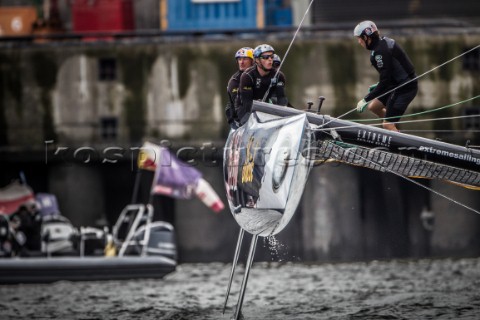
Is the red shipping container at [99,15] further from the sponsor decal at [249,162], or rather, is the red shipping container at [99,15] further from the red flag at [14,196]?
the sponsor decal at [249,162]

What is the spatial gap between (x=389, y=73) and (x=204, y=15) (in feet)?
49.3

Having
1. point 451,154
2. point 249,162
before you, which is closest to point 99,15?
point 249,162

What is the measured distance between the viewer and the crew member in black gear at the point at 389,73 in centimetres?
1527

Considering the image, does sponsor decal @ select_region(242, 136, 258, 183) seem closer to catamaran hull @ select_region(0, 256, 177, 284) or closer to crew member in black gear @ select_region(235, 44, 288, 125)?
crew member in black gear @ select_region(235, 44, 288, 125)

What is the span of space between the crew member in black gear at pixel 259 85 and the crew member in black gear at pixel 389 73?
132 centimetres

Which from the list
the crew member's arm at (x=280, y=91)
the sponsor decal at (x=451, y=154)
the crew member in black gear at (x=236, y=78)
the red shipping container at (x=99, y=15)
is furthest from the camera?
the red shipping container at (x=99, y=15)

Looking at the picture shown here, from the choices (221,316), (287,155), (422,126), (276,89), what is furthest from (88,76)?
(287,155)

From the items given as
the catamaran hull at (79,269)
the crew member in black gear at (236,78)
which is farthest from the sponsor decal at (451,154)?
the catamaran hull at (79,269)

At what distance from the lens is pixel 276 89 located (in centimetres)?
1638

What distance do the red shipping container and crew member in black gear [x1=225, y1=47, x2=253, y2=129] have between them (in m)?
14.1

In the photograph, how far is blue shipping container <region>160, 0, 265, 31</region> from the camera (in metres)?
29.9

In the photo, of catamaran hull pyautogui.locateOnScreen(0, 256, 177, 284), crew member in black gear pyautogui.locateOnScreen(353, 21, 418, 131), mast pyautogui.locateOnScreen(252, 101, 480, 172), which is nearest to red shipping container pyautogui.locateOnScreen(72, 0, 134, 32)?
catamaran hull pyautogui.locateOnScreen(0, 256, 177, 284)

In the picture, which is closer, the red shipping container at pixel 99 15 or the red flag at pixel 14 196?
the red flag at pixel 14 196

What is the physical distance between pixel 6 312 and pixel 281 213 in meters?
8.64
